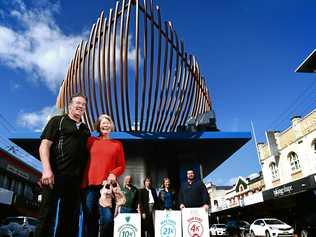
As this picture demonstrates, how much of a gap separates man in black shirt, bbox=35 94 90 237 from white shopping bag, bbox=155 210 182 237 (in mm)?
3518

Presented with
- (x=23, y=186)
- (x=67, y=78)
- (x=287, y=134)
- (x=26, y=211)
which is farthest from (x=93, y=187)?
(x=23, y=186)

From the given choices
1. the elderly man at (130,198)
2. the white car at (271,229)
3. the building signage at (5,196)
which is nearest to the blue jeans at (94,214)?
the elderly man at (130,198)

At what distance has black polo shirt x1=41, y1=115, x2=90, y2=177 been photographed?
2.79 meters

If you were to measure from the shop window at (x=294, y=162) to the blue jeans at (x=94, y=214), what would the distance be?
26.9 meters

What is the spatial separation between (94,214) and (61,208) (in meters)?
0.39

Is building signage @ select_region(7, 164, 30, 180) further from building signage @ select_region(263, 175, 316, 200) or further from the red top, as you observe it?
the red top

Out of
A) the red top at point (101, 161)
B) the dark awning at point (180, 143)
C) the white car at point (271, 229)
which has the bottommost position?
the white car at point (271, 229)

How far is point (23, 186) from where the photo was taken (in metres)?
35.6

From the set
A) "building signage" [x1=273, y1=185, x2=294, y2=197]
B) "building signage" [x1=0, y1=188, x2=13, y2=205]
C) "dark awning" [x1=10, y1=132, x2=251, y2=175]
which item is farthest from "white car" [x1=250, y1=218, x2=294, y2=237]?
"building signage" [x1=0, y1=188, x2=13, y2=205]

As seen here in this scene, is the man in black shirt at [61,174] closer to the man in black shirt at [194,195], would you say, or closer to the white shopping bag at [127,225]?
the white shopping bag at [127,225]

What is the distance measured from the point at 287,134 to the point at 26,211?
28117 mm

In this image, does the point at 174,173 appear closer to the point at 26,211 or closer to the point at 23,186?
the point at 26,211

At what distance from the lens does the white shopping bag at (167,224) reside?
6.15 metres

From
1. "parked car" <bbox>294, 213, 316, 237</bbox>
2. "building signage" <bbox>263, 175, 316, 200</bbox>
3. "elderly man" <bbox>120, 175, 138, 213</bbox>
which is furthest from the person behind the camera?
"building signage" <bbox>263, 175, 316, 200</bbox>
